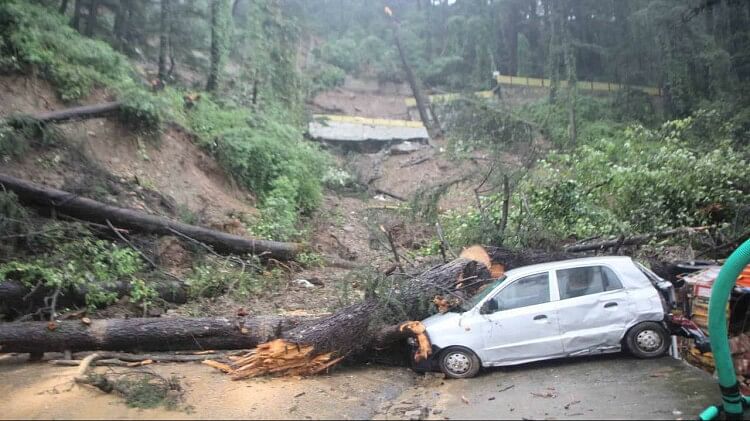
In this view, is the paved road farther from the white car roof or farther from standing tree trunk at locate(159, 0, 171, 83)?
standing tree trunk at locate(159, 0, 171, 83)

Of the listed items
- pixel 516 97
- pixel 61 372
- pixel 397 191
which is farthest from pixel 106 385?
pixel 516 97

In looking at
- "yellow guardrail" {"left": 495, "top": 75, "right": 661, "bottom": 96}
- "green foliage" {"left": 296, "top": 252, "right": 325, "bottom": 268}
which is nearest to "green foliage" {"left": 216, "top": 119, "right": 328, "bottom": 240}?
"green foliage" {"left": 296, "top": 252, "right": 325, "bottom": 268}

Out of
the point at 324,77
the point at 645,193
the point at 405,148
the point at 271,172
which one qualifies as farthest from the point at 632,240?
the point at 324,77

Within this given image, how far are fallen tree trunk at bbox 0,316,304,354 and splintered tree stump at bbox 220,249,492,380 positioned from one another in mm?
623

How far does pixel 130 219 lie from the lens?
39.4 feet

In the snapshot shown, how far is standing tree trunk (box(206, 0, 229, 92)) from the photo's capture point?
19.4 metres

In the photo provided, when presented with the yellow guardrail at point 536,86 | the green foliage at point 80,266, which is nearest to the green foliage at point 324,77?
the yellow guardrail at point 536,86

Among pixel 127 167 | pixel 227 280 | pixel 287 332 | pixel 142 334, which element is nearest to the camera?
pixel 287 332

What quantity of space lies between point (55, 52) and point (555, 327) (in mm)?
14048

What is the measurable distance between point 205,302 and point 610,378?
24.5ft

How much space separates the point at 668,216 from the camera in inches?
461

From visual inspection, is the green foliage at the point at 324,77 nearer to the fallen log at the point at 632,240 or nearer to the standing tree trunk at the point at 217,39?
the standing tree trunk at the point at 217,39

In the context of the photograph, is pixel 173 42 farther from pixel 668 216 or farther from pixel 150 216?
pixel 668 216

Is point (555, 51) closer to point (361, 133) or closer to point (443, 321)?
point (361, 133)
